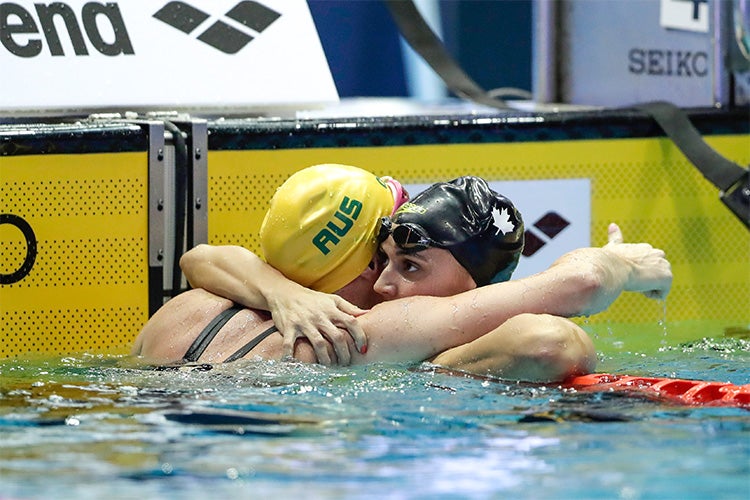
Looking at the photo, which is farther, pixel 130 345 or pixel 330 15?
pixel 330 15

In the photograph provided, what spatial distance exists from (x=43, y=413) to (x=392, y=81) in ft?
21.5

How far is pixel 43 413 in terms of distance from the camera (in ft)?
11.6

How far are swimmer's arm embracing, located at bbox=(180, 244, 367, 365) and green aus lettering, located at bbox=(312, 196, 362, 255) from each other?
144mm

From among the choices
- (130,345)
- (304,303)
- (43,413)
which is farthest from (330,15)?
(43,413)

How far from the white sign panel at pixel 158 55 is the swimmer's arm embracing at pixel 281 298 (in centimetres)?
105

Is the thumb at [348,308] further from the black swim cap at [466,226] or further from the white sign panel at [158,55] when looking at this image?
the white sign panel at [158,55]

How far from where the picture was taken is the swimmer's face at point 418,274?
13.7 ft

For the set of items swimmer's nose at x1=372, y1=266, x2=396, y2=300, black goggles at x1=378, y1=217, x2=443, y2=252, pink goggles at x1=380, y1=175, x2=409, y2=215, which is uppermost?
pink goggles at x1=380, y1=175, x2=409, y2=215

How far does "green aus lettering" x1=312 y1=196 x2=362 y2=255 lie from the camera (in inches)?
164

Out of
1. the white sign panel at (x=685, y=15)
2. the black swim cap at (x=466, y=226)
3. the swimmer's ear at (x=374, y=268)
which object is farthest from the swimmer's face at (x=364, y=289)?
the white sign panel at (x=685, y=15)

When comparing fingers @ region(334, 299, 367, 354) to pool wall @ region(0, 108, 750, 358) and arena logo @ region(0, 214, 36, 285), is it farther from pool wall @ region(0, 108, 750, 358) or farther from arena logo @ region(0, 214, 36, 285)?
arena logo @ region(0, 214, 36, 285)

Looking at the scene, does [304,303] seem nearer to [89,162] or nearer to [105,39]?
[89,162]

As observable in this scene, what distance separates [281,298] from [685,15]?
2.65 m

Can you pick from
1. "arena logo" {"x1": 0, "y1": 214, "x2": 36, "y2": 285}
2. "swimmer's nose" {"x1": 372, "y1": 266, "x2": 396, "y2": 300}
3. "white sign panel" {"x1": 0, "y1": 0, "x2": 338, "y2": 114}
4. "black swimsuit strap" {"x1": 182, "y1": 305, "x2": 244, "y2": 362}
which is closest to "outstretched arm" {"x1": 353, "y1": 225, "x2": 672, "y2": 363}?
"swimmer's nose" {"x1": 372, "y1": 266, "x2": 396, "y2": 300}
